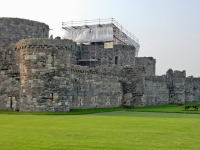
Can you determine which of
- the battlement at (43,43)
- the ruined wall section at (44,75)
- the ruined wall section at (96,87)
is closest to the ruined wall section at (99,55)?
the ruined wall section at (96,87)

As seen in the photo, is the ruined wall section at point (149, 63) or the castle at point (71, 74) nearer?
the castle at point (71, 74)

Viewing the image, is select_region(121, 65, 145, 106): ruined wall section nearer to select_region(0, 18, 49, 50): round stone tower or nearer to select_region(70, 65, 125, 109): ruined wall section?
select_region(70, 65, 125, 109): ruined wall section


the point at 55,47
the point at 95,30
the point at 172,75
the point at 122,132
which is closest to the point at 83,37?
the point at 95,30

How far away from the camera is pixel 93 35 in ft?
172

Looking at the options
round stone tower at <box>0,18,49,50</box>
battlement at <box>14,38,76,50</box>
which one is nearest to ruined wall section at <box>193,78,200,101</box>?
Answer: round stone tower at <box>0,18,49,50</box>

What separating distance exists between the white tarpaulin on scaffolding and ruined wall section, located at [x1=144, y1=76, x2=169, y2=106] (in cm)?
968

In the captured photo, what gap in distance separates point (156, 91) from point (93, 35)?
13.3 metres

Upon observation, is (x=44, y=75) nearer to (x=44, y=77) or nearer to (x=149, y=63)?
(x=44, y=77)

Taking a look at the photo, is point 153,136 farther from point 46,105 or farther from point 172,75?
point 172,75

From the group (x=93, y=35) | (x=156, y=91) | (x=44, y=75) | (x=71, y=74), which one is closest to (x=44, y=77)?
(x=44, y=75)

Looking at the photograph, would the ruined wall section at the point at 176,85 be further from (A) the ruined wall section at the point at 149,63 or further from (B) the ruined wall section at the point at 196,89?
(B) the ruined wall section at the point at 196,89

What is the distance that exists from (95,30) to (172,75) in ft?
42.4

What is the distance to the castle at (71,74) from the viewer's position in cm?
2464

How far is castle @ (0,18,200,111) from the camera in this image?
24641mm
